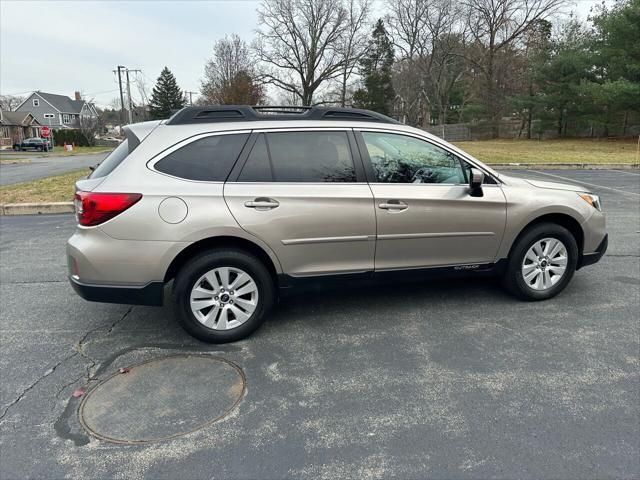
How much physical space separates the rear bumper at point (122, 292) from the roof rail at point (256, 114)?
1.32 metres

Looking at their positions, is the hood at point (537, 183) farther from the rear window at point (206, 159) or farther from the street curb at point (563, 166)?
the street curb at point (563, 166)

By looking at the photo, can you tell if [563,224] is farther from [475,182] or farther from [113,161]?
[113,161]

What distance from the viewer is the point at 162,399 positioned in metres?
2.86

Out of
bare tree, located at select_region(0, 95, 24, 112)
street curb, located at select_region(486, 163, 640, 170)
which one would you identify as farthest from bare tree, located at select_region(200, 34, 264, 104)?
bare tree, located at select_region(0, 95, 24, 112)

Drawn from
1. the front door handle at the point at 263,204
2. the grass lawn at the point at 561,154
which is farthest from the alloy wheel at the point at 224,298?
the grass lawn at the point at 561,154

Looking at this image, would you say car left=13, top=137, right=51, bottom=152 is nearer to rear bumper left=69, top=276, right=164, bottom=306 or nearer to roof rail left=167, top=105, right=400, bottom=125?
roof rail left=167, top=105, right=400, bottom=125

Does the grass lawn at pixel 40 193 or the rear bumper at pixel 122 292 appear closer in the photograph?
the rear bumper at pixel 122 292

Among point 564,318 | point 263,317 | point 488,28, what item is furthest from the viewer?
point 488,28

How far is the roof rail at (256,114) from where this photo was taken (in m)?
3.66

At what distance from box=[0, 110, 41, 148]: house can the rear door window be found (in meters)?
67.4

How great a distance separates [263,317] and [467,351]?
162 centimetres

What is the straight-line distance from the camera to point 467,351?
3.44 meters

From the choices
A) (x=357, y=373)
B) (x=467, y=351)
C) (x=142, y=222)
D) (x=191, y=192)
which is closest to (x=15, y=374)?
(x=142, y=222)

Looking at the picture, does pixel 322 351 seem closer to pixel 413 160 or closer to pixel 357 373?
pixel 357 373
